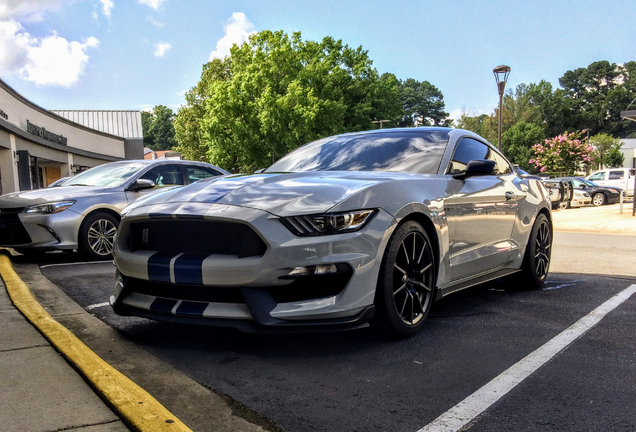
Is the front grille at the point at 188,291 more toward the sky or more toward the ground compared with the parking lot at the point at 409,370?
more toward the sky

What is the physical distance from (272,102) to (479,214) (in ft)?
114

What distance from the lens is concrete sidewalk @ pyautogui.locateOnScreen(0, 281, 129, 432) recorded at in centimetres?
241

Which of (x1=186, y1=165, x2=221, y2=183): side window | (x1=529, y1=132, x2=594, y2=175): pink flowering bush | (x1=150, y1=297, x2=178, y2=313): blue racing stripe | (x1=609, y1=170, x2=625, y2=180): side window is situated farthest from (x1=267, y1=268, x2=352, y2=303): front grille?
(x1=529, y1=132, x2=594, y2=175): pink flowering bush

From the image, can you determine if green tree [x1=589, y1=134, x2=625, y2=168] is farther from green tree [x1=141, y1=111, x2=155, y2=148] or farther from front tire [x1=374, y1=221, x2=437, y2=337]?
green tree [x1=141, y1=111, x2=155, y2=148]

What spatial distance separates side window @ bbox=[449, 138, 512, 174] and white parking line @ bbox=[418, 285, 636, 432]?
4.89 feet

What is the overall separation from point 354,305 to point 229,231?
840mm

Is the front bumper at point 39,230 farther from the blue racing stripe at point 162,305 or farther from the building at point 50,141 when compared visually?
the building at point 50,141

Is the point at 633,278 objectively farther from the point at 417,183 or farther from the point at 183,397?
the point at 183,397

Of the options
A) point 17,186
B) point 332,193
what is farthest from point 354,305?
point 17,186

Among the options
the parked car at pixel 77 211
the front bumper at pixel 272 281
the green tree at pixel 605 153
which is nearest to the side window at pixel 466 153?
the front bumper at pixel 272 281

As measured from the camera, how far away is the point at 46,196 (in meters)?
7.45

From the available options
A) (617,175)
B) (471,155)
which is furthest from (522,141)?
(471,155)

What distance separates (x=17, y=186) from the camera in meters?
21.2

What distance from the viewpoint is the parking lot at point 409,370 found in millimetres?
2566
